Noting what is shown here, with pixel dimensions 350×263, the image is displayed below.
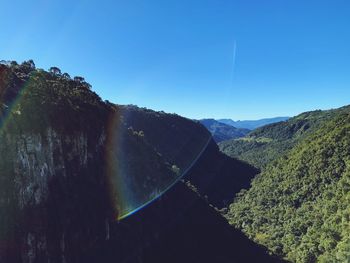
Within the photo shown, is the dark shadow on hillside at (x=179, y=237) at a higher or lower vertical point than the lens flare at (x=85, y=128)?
lower

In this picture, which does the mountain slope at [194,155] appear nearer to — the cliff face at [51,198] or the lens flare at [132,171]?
the lens flare at [132,171]

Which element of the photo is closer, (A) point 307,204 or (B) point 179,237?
(B) point 179,237

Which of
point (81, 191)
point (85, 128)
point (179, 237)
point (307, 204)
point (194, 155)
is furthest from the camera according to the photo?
point (194, 155)

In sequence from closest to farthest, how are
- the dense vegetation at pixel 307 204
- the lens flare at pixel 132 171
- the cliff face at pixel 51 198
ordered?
the cliff face at pixel 51 198, the lens flare at pixel 132 171, the dense vegetation at pixel 307 204

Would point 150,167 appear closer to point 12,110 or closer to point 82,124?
point 82,124

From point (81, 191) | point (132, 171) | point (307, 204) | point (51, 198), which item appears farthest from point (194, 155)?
point (51, 198)

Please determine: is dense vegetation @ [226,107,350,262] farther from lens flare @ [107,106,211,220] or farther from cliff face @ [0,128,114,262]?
cliff face @ [0,128,114,262]

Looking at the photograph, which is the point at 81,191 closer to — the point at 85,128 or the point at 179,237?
the point at 85,128

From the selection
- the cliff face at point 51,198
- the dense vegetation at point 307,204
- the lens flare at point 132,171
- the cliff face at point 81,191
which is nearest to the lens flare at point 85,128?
the lens flare at point 132,171

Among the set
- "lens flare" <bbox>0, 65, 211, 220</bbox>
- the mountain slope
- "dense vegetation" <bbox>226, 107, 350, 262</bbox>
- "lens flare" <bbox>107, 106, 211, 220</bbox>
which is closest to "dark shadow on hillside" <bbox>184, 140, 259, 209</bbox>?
the mountain slope
